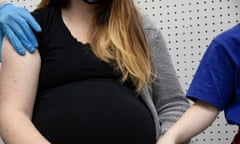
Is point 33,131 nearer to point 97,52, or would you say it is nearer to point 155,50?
point 97,52

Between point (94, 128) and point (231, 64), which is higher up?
point (231, 64)

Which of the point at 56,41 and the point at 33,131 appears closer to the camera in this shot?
the point at 33,131

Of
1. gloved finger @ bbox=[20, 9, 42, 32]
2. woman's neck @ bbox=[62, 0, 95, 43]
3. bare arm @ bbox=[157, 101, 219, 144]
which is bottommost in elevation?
bare arm @ bbox=[157, 101, 219, 144]

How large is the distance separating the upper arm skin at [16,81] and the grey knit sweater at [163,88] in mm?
279

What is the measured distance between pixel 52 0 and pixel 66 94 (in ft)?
0.93

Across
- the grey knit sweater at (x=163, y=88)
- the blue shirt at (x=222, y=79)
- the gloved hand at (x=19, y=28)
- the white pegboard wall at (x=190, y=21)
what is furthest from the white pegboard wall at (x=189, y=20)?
the blue shirt at (x=222, y=79)

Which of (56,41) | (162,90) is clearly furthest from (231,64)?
(56,41)

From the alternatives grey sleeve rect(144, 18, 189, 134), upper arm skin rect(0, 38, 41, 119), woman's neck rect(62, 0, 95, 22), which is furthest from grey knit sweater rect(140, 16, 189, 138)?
upper arm skin rect(0, 38, 41, 119)

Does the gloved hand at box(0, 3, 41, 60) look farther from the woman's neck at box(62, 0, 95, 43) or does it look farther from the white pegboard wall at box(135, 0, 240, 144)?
the white pegboard wall at box(135, 0, 240, 144)

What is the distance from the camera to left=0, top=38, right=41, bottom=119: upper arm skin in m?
0.91

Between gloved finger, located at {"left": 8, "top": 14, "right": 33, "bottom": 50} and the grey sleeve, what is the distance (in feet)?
1.01

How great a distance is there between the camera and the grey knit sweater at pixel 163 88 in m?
1.05

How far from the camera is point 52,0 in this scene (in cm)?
110

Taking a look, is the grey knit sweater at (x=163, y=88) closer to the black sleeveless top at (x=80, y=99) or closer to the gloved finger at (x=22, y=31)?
the black sleeveless top at (x=80, y=99)
